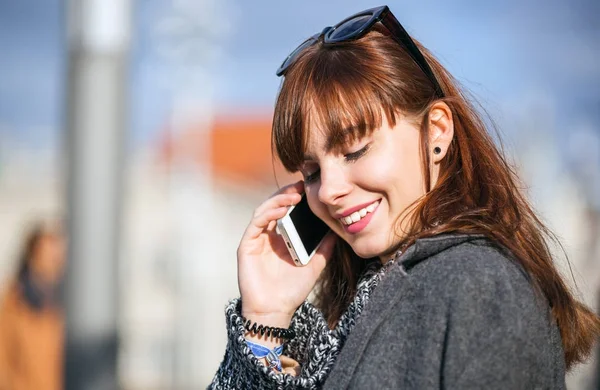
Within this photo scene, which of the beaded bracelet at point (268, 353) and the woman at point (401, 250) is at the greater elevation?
the woman at point (401, 250)

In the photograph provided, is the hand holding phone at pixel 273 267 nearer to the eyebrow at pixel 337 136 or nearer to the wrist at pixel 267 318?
the wrist at pixel 267 318

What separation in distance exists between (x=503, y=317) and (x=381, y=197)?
1.77 feet

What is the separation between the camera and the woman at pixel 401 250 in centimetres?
188

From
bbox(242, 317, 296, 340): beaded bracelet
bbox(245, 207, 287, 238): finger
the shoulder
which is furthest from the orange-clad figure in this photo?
the shoulder

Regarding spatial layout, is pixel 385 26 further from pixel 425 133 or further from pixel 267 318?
pixel 267 318

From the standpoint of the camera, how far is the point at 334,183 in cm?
227

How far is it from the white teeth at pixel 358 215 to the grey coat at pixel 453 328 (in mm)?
225

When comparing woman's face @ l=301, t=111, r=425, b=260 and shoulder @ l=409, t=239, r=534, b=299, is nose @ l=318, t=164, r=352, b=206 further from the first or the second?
shoulder @ l=409, t=239, r=534, b=299

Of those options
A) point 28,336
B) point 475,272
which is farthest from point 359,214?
point 28,336

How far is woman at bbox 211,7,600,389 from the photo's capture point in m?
1.88

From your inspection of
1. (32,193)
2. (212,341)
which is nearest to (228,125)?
(32,193)

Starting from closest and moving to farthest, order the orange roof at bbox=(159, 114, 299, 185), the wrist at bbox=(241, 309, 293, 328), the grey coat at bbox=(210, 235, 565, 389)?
1. the grey coat at bbox=(210, 235, 565, 389)
2. the wrist at bbox=(241, 309, 293, 328)
3. the orange roof at bbox=(159, 114, 299, 185)

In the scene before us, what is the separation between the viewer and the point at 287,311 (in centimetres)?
266

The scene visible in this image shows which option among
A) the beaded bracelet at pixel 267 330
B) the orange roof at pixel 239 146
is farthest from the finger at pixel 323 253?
the orange roof at pixel 239 146
